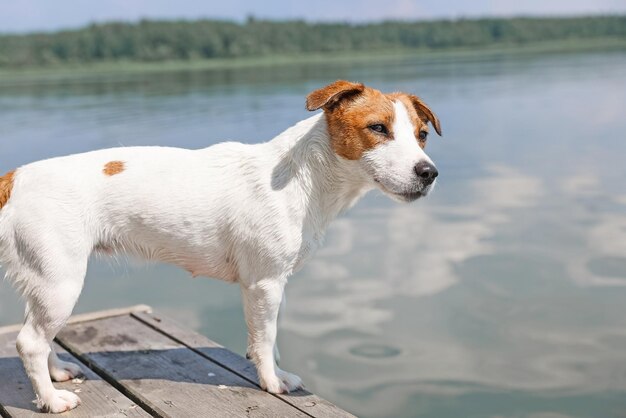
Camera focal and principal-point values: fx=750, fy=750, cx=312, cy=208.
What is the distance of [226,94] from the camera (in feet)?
77.7

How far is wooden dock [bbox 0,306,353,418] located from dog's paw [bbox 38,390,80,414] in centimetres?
4

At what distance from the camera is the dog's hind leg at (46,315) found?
3557 millimetres

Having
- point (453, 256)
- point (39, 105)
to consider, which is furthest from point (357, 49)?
point (453, 256)

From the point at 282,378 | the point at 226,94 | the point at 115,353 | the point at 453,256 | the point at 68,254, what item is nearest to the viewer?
the point at 68,254

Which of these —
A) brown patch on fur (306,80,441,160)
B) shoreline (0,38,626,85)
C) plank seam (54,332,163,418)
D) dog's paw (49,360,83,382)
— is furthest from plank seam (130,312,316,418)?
shoreline (0,38,626,85)

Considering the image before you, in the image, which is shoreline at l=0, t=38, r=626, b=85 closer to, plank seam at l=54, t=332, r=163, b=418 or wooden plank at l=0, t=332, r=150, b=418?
plank seam at l=54, t=332, r=163, b=418

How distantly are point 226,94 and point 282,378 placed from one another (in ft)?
66.9

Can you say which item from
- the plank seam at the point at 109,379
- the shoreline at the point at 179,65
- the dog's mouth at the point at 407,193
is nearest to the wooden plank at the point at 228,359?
the plank seam at the point at 109,379

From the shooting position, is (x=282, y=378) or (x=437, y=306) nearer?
(x=282, y=378)

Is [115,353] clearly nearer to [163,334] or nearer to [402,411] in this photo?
[163,334]

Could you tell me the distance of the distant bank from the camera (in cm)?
3934

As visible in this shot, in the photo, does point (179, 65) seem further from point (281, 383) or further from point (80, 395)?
point (281, 383)

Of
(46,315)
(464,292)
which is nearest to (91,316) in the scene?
(46,315)

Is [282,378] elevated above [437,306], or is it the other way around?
[282,378]
